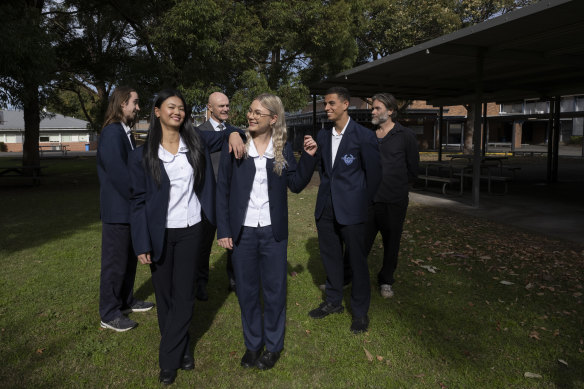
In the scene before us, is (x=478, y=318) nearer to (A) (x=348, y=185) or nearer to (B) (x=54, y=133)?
(A) (x=348, y=185)

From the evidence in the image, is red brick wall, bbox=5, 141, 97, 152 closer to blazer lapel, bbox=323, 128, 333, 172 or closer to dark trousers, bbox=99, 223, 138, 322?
dark trousers, bbox=99, 223, 138, 322

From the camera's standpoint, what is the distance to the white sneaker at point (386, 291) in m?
4.63

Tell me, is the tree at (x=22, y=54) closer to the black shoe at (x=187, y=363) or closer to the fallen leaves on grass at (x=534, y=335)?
the black shoe at (x=187, y=363)

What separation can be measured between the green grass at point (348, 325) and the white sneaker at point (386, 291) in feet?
0.33

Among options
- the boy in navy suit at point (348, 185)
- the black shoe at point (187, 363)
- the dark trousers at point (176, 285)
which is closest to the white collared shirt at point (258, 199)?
the dark trousers at point (176, 285)

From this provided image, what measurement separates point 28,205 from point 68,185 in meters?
4.60

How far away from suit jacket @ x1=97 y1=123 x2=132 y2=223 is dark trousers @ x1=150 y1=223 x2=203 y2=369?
85cm

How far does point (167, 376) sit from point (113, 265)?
4.08 ft

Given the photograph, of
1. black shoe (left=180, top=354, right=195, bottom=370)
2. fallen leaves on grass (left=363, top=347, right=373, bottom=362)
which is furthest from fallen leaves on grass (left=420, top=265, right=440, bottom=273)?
black shoe (left=180, top=354, right=195, bottom=370)

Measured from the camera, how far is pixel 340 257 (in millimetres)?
4043

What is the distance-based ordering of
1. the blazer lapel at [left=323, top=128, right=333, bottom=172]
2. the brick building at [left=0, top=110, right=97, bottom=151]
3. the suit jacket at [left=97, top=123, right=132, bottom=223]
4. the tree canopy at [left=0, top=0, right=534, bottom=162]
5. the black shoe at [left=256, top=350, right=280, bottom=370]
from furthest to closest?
the brick building at [left=0, top=110, right=97, bottom=151], the tree canopy at [left=0, top=0, right=534, bottom=162], the blazer lapel at [left=323, top=128, right=333, bottom=172], the suit jacket at [left=97, top=123, right=132, bottom=223], the black shoe at [left=256, top=350, right=280, bottom=370]

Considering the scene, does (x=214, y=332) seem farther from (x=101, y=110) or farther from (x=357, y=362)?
(x=101, y=110)

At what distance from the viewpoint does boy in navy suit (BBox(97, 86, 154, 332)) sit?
3.54 metres

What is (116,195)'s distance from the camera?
366 centimetres
